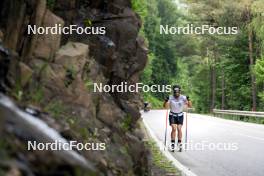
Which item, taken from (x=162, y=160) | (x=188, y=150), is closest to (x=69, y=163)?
(x=162, y=160)

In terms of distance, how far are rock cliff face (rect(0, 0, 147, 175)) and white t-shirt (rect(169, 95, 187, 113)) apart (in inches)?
97.6

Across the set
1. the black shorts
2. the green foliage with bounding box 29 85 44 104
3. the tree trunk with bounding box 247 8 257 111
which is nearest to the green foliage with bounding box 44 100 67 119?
the green foliage with bounding box 29 85 44 104

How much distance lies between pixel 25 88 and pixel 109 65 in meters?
4.75

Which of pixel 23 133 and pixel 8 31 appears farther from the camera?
pixel 8 31

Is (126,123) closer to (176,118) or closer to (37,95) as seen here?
(37,95)

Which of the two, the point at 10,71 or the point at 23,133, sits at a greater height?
the point at 10,71

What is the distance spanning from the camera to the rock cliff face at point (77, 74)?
5.12 metres

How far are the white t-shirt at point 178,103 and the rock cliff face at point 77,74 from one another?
248cm

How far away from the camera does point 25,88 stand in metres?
5.49

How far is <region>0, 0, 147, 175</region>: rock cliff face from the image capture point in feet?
16.8

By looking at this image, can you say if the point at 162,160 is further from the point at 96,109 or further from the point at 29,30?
the point at 29,30

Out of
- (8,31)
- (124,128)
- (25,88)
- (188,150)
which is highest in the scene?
(8,31)

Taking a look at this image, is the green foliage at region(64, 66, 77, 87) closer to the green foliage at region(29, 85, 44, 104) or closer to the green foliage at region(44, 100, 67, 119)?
the green foliage at region(44, 100, 67, 119)

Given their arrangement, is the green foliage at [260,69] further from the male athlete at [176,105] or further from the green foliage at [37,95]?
the green foliage at [37,95]
